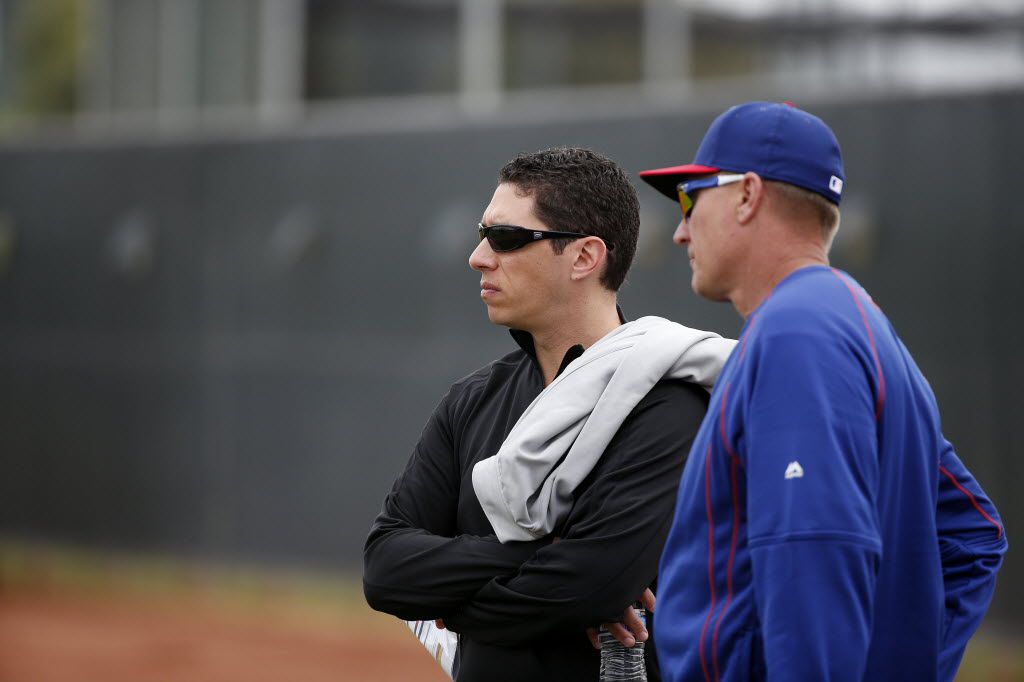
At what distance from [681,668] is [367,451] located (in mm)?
8483

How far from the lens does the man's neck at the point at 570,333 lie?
9.41ft

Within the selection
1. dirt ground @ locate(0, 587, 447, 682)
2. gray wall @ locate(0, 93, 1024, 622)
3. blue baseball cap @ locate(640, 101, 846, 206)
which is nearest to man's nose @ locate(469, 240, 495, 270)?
blue baseball cap @ locate(640, 101, 846, 206)

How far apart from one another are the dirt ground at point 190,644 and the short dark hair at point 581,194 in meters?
6.67

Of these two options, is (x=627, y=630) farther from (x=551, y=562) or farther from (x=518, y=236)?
(x=518, y=236)

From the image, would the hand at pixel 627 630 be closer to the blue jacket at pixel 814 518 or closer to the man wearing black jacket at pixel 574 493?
the man wearing black jacket at pixel 574 493

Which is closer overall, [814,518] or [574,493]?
[814,518]

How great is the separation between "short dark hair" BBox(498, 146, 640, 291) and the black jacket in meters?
0.26

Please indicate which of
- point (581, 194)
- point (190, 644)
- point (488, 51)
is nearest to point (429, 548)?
point (581, 194)

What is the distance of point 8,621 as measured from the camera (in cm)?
1148

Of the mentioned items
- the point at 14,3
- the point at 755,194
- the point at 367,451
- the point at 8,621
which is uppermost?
the point at 14,3

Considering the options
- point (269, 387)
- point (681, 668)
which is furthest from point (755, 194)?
point (269, 387)

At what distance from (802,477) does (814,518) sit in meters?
0.06

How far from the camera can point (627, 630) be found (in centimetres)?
265

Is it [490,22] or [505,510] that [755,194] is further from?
[490,22]
